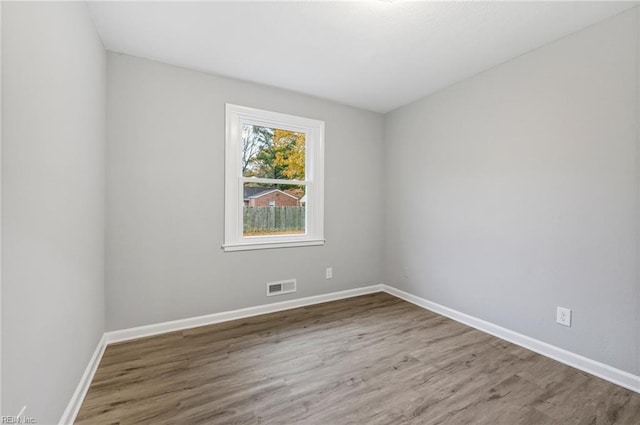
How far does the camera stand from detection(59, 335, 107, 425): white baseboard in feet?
4.93

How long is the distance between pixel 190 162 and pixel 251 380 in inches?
78.1

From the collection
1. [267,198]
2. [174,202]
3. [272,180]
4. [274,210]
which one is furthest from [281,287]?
[174,202]

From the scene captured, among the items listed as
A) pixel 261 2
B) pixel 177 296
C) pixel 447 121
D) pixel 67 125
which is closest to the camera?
pixel 67 125

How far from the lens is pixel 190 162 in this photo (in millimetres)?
2738

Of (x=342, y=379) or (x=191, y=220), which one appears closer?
(x=342, y=379)

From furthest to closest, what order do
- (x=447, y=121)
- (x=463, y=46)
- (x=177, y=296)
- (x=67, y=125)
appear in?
(x=447, y=121) → (x=177, y=296) → (x=463, y=46) → (x=67, y=125)

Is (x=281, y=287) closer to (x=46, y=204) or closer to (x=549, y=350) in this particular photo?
(x=46, y=204)

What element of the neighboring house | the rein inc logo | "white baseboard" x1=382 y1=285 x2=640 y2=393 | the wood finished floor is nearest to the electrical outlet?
"white baseboard" x1=382 y1=285 x2=640 y2=393

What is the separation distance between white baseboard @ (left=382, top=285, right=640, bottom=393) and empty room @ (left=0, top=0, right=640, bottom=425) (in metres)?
0.01

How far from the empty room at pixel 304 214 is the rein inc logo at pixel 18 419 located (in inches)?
0.5

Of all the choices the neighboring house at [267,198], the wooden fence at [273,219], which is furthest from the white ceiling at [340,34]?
the wooden fence at [273,219]

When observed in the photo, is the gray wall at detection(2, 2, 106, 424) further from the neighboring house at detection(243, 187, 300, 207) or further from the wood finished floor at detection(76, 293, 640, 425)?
the neighboring house at detection(243, 187, 300, 207)

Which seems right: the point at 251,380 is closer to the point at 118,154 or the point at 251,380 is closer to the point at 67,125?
the point at 67,125

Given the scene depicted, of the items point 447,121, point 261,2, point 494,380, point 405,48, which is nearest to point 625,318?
point 494,380
